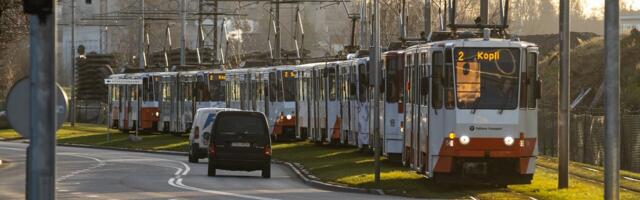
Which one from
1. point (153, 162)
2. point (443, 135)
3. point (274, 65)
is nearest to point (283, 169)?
point (153, 162)

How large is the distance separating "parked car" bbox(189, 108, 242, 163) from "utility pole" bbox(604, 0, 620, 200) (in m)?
26.0

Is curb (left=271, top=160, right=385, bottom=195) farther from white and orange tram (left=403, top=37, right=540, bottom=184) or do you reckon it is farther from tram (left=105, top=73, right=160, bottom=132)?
tram (left=105, top=73, right=160, bottom=132)

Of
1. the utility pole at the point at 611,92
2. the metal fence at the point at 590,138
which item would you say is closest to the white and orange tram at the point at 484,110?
the utility pole at the point at 611,92

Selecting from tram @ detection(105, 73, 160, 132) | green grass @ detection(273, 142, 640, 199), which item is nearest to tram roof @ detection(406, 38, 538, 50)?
green grass @ detection(273, 142, 640, 199)

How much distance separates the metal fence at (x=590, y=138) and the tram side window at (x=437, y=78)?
1553 cm

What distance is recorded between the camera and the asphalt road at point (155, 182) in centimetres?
3117

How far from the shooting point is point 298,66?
59.2 meters

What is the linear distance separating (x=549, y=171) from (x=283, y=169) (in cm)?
858

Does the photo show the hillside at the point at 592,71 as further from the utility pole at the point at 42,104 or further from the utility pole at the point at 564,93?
the utility pole at the point at 42,104

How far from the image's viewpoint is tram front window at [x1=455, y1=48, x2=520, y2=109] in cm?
3183

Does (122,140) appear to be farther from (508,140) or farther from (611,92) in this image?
(611,92)

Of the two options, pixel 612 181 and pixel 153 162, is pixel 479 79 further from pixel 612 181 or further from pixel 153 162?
pixel 153 162

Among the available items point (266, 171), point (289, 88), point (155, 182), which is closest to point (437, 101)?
point (155, 182)

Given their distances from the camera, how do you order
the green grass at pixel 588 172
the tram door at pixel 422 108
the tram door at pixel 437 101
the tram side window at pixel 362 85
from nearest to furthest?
the tram door at pixel 437 101 → the tram door at pixel 422 108 → the green grass at pixel 588 172 → the tram side window at pixel 362 85
